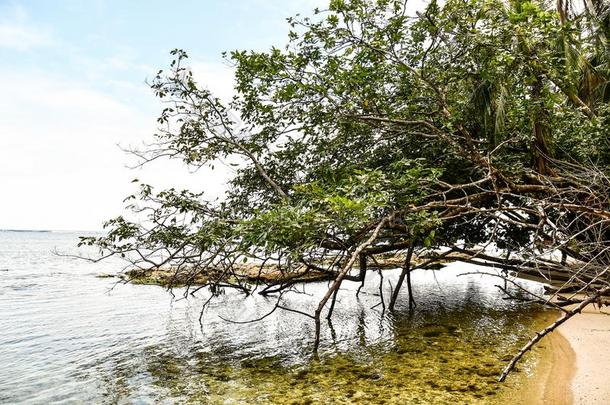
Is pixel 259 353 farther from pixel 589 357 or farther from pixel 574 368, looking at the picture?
pixel 589 357

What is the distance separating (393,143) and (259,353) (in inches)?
222

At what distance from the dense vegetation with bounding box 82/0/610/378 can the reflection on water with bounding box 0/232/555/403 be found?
4.83 feet

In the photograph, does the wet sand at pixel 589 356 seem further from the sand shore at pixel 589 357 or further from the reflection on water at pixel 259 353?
the reflection on water at pixel 259 353

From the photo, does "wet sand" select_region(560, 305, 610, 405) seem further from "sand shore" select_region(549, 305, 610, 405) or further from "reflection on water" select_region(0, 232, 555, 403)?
"reflection on water" select_region(0, 232, 555, 403)

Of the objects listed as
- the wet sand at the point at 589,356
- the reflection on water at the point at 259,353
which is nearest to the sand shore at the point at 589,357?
the wet sand at the point at 589,356

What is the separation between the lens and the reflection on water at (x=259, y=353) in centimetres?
584

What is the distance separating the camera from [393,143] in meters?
10.2

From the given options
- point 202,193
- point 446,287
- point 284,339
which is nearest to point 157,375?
point 284,339

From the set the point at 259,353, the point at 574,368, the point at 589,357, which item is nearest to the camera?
the point at 574,368

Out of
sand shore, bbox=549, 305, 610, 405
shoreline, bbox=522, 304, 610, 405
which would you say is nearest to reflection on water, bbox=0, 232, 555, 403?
shoreline, bbox=522, 304, 610, 405

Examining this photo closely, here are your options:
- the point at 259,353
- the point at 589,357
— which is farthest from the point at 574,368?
the point at 259,353

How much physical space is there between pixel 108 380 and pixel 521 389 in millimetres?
5890

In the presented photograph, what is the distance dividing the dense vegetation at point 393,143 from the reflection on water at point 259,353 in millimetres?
1472

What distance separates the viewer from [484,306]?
39.8 feet
